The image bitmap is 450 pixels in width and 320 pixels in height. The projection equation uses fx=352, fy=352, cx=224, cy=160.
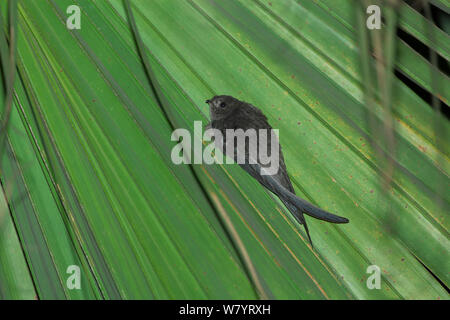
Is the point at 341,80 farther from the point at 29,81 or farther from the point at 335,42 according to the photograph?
the point at 29,81

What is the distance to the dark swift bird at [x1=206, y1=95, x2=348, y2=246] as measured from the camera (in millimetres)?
552

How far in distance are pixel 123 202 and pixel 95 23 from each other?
0.32 metres

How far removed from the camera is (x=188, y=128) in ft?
1.90

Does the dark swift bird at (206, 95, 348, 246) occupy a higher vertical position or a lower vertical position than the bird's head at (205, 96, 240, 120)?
lower
